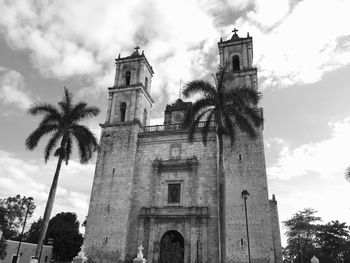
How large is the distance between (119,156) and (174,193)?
613 centimetres

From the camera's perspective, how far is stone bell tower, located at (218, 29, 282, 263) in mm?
21406

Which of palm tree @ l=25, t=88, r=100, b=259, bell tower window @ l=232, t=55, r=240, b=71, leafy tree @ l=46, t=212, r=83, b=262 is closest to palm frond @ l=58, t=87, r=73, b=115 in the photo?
palm tree @ l=25, t=88, r=100, b=259

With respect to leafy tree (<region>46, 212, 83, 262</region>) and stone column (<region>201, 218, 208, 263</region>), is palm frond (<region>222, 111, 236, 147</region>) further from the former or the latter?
leafy tree (<region>46, 212, 83, 262</region>)

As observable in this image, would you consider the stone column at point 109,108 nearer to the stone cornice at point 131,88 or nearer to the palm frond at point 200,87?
the stone cornice at point 131,88

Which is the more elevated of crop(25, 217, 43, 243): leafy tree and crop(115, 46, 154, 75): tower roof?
crop(115, 46, 154, 75): tower roof

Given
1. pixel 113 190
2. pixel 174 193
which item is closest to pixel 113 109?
pixel 113 190

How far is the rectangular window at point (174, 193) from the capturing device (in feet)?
82.0

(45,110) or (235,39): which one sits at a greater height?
(235,39)

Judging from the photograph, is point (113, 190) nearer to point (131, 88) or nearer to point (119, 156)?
point (119, 156)

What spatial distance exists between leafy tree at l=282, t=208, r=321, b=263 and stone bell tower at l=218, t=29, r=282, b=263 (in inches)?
1034

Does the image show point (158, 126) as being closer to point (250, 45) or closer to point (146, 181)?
point (146, 181)

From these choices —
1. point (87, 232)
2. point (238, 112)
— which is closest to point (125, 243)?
point (87, 232)

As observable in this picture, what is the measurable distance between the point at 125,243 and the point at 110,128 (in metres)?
10.7

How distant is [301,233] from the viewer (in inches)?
1886
